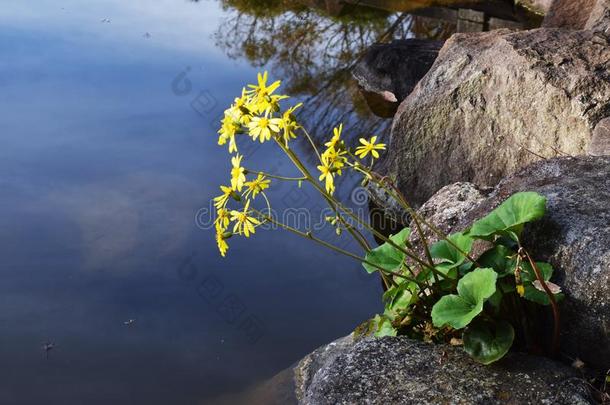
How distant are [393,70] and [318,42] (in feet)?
6.80

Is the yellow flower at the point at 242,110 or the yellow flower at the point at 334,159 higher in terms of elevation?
the yellow flower at the point at 242,110

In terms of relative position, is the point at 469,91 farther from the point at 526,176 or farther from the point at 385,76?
the point at 385,76

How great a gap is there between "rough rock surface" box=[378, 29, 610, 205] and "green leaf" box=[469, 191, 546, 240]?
187 centimetres

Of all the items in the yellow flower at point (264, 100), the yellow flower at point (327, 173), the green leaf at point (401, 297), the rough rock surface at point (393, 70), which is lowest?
the rough rock surface at point (393, 70)

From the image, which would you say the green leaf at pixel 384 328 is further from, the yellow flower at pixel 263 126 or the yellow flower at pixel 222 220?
the yellow flower at pixel 263 126

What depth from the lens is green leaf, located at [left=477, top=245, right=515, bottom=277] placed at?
226 cm

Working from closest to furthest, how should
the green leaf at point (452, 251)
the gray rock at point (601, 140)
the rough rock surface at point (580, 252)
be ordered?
1. the rough rock surface at point (580, 252)
2. the green leaf at point (452, 251)
3. the gray rock at point (601, 140)

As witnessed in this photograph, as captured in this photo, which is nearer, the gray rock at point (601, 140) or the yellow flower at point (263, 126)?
the yellow flower at point (263, 126)

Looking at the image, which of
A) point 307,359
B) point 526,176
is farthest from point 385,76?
point 526,176

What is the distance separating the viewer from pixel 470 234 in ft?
7.51

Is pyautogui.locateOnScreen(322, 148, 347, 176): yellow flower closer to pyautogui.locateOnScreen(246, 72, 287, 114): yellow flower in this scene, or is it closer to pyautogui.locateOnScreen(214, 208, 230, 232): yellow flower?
pyautogui.locateOnScreen(246, 72, 287, 114): yellow flower

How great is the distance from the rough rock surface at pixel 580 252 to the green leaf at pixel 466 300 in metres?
0.27

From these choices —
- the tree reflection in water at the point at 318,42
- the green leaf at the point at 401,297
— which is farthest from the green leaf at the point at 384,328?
the tree reflection in water at the point at 318,42

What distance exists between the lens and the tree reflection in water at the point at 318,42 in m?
7.15
